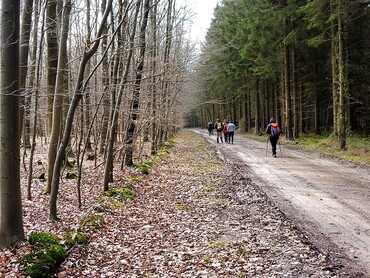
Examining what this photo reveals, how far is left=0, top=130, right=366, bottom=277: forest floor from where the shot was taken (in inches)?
225

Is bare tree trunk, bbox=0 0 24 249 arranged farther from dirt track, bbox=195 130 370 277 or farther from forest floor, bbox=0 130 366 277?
dirt track, bbox=195 130 370 277

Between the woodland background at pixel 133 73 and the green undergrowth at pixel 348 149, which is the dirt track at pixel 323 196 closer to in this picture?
the green undergrowth at pixel 348 149

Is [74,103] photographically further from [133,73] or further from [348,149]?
[348,149]

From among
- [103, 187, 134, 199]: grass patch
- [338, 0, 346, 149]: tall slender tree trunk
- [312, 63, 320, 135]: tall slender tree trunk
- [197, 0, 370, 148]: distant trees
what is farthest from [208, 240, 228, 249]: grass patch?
[312, 63, 320, 135]: tall slender tree trunk

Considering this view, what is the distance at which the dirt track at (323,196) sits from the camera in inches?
257

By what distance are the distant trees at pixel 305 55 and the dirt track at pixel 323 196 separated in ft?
18.3

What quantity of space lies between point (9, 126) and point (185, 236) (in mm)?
3921

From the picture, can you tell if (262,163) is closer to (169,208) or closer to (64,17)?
(169,208)

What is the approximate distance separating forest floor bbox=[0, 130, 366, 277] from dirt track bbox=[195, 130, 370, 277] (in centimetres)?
30

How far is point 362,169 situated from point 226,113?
155 ft

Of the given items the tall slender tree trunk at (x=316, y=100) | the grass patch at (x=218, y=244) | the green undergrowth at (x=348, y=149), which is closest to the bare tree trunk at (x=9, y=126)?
the grass patch at (x=218, y=244)

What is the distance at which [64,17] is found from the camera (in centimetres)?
883

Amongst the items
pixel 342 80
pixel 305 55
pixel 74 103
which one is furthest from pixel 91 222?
pixel 305 55

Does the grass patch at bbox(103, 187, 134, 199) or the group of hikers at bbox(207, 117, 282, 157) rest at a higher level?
the group of hikers at bbox(207, 117, 282, 157)
